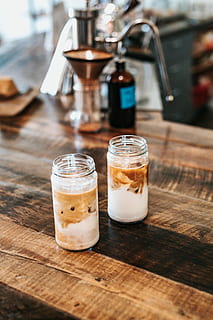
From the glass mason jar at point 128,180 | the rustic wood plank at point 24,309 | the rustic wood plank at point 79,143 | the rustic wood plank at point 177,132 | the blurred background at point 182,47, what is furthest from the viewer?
the blurred background at point 182,47

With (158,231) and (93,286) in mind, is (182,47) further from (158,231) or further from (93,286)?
(93,286)

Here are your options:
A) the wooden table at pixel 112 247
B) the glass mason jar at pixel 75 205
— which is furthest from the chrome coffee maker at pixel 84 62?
the glass mason jar at pixel 75 205

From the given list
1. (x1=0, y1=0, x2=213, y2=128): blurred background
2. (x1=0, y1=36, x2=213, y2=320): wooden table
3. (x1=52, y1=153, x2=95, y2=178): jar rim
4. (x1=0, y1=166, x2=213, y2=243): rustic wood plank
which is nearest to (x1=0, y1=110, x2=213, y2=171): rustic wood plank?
(x1=0, y1=36, x2=213, y2=320): wooden table

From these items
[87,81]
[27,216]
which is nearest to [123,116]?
[87,81]

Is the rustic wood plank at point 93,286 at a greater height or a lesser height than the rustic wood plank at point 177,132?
greater

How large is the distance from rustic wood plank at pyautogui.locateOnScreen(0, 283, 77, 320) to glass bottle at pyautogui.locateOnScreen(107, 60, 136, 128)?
919mm

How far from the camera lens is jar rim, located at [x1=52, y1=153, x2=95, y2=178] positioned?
0.86 metres

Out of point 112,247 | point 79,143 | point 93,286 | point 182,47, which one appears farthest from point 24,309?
point 182,47

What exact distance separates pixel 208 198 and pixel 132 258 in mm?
333

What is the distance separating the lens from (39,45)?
280 centimetres

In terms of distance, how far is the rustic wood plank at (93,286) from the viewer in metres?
0.72

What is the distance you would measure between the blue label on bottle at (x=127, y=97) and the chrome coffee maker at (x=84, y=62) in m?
0.10

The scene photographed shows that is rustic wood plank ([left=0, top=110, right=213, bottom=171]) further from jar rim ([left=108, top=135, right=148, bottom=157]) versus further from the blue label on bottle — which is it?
jar rim ([left=108, top=135, right=148, bottom=157])

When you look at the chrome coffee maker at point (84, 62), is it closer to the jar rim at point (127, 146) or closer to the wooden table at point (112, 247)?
the wooden table at point (112, 247)
